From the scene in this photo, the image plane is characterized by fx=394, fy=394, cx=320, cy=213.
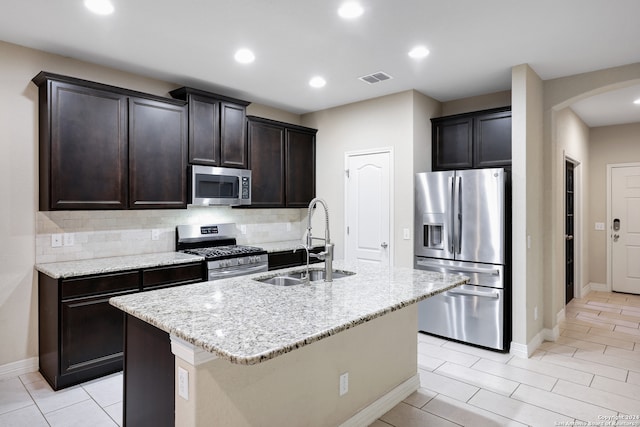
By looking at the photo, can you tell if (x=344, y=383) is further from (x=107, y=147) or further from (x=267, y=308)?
(x=107, y=147)

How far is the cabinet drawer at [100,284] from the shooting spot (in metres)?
2.94

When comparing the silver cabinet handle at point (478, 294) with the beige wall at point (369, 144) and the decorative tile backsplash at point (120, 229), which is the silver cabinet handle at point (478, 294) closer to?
the beige wall at point (369, 144)

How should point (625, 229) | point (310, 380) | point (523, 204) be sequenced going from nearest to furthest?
point (310, 380) → point (523, 204) → point (625, 229)

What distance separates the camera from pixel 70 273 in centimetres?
292

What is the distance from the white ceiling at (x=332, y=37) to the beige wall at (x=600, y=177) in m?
3.27

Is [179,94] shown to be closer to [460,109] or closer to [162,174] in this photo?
[162,174]

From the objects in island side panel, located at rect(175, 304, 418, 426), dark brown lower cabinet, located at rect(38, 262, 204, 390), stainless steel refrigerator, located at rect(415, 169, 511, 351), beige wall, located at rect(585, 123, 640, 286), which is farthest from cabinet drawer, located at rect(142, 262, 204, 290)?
beige wall, located at rect(585, 123, 640, 286)

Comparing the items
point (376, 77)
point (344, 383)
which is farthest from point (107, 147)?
point (344, 383)

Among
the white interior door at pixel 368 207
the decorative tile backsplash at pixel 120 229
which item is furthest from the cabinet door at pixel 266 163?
the white interior door at pixel 368 207

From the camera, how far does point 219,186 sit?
422 centimetres

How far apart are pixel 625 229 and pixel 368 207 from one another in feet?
14.7

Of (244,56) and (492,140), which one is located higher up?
(244,56)

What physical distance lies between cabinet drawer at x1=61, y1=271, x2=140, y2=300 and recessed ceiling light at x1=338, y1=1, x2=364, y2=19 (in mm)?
2571

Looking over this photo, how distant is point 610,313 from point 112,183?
604cm
